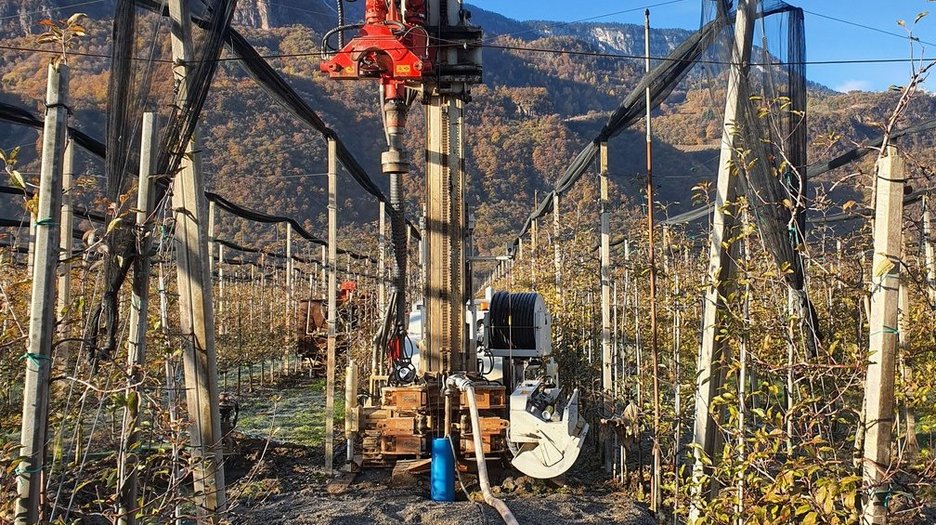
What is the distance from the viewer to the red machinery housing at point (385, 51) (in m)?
8.41

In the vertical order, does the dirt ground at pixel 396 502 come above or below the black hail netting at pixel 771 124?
below

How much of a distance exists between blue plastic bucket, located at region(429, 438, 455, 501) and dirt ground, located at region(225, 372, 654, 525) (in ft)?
0.59

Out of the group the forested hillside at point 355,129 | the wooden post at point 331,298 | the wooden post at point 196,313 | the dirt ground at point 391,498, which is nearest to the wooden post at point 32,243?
the wooden post at point 196,313

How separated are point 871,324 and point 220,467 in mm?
3740

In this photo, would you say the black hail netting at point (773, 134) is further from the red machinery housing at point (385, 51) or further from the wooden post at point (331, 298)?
the wooden post at point (331, 298)

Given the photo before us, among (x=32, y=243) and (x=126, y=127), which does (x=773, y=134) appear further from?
(x=32, y=243)

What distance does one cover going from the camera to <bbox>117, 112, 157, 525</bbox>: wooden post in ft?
12.1

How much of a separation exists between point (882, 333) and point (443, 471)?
5962 mm

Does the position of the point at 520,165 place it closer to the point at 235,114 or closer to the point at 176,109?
the point at 235,114

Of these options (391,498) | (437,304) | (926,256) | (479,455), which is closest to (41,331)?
(479,455)

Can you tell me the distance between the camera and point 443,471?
28.7 feet

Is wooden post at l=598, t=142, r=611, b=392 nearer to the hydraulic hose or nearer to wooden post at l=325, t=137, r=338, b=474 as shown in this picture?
the hydraulic hose

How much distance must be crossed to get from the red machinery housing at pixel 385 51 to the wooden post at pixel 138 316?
4230 millimetres

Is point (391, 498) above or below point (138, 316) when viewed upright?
below
